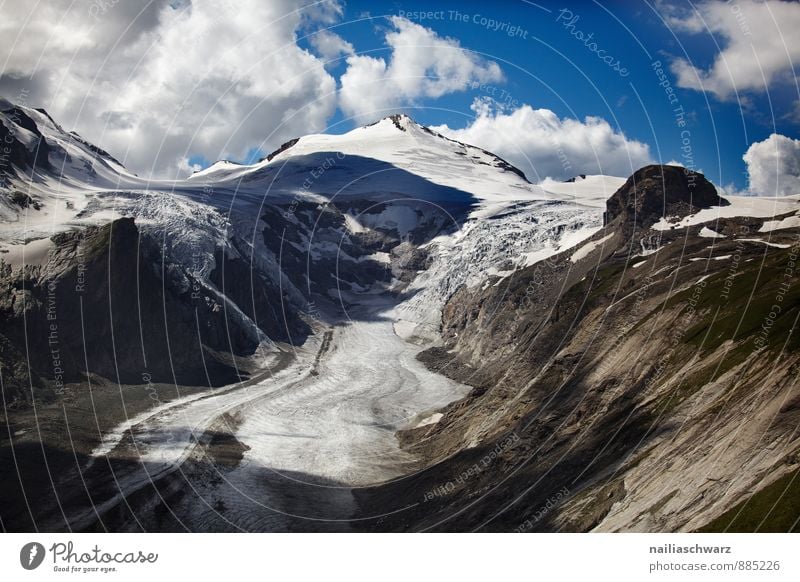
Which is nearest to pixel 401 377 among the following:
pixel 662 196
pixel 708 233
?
pixel 708 233

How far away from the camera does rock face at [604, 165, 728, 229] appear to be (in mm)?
129625

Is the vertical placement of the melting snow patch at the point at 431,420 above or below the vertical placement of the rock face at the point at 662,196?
below

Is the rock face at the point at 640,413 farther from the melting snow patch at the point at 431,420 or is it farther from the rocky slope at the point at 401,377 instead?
the melting snow patch at the point at 431,420

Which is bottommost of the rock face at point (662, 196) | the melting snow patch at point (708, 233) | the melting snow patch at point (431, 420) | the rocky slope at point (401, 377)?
the melting snow patch at point (431, 420)

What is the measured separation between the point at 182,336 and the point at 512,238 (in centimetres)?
9347

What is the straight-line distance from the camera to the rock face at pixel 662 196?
130 meters

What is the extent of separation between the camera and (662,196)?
132 m

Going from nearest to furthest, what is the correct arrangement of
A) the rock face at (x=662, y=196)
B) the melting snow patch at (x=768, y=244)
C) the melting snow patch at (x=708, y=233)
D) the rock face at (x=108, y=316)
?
the melting snow patch at (x=768, y=244) → the rock face at (x=108, y=316) → the melting snow patch at (x=708, y=233) → the rock face at (x=662, y=196)

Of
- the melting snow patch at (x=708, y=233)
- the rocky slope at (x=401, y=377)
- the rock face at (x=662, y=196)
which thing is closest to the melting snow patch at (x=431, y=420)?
the rocky slope at (x=401, y=377)

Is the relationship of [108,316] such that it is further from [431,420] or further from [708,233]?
[708,233]

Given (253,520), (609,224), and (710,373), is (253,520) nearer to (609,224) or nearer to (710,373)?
(710,373)

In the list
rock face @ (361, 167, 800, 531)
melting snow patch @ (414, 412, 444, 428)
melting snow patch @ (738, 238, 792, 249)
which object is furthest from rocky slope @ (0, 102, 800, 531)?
melting snow patch @ (738, 238, 792, 249)
